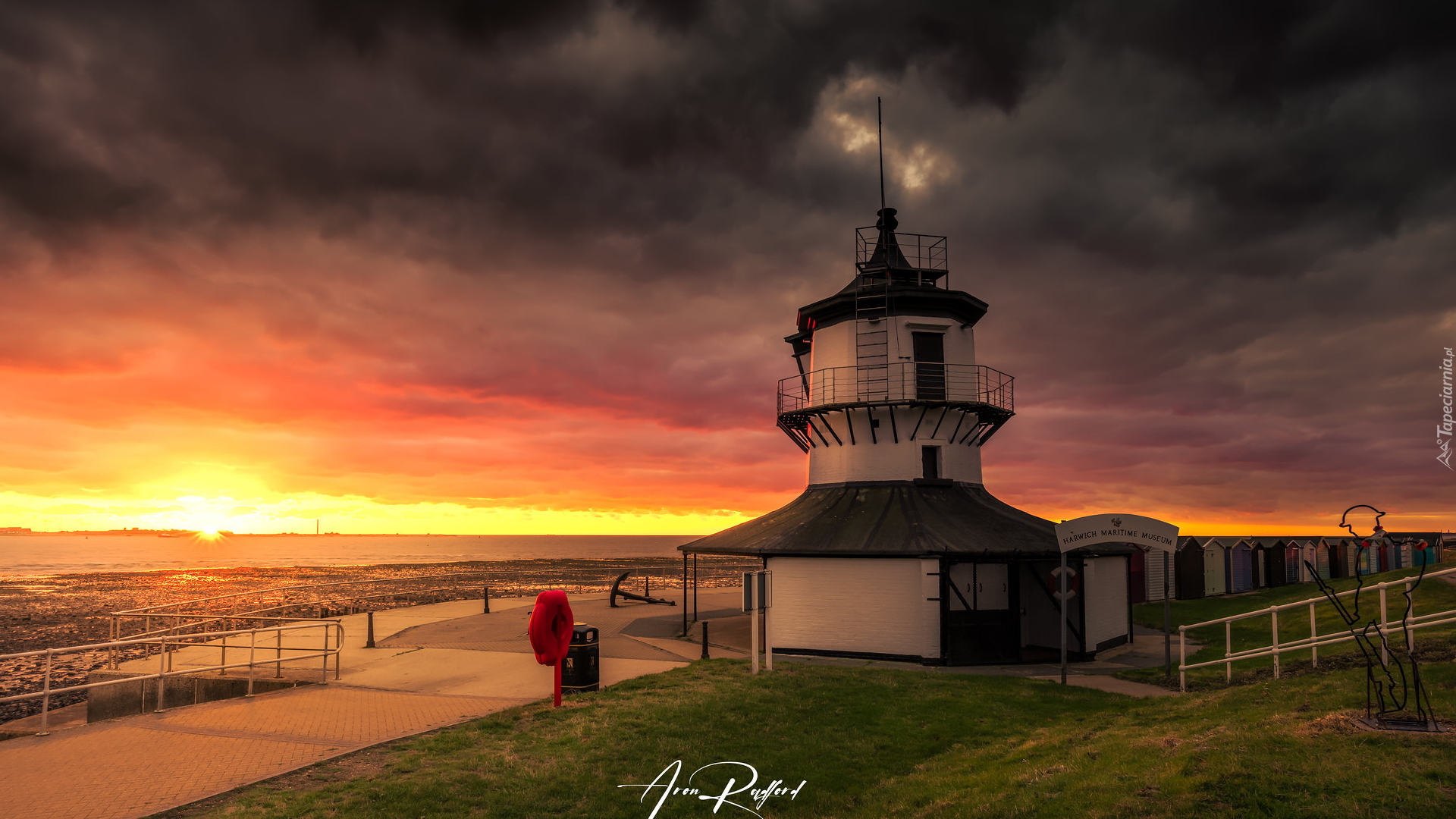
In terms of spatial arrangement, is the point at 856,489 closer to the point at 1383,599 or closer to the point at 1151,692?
the point at 1151,692

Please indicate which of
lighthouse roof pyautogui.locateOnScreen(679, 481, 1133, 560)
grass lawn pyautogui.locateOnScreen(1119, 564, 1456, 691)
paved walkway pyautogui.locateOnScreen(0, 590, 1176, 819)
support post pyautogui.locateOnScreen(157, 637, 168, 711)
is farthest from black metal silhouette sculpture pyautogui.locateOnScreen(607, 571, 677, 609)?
grass lawn pyautogui.locateOnScreen(1119, 564, 1456, 691)

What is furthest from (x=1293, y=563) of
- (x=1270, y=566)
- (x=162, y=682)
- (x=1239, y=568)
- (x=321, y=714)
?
(x=162, y=682)

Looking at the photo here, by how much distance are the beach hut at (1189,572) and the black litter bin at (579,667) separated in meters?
31.3

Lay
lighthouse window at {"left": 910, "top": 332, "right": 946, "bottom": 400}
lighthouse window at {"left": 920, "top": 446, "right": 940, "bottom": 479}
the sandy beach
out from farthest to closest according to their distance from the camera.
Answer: the sandy beach → lighthouse window at {"left": 910, "top": 332, "right": 946, "bottom": 400} → lighthouse window at {"left": 920, "top": 446, "right": 940, "bottom": 479}

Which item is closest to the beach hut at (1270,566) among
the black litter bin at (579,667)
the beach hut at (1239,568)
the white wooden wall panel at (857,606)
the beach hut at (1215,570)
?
the beach hut at (1239,568)

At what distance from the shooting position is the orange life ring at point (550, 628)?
11.0 meters

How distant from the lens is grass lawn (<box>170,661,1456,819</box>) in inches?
242

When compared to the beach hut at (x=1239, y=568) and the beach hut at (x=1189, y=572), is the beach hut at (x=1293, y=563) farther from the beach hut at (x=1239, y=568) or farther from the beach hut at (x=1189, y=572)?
the beach hut at (x=1189, y=572)

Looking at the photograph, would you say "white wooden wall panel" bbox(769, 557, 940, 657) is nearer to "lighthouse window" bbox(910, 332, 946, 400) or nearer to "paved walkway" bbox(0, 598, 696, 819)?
"paved walkway" bbox(0, 598, 696, 819)

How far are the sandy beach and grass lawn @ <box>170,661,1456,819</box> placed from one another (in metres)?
17.6

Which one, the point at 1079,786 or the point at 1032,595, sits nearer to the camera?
the point at 1079,786

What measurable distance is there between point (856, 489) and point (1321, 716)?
1682 centimetres

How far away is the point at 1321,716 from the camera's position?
7.66 m

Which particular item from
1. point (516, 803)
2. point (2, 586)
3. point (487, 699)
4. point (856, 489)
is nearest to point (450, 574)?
point (2, 586)
